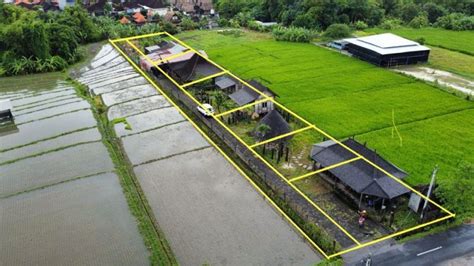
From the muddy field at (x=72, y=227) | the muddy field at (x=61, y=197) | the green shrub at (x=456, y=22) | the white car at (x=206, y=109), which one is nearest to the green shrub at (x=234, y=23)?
the green shrub at (x=456, y=22)

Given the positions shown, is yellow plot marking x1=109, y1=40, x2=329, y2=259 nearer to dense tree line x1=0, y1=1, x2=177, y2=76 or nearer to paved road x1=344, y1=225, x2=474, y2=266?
paved road x1=344, y1=225, x2=474, y2=266

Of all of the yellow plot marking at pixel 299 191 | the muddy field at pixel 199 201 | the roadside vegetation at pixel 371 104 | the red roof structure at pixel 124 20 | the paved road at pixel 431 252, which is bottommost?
the muddy field at pixel 199 201

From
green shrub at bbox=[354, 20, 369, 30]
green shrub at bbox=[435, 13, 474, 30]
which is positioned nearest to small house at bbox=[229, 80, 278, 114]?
green shrub at bbox=[354, 20, 369, 30]

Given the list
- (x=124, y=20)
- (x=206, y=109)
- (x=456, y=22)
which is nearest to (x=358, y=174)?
(x=206, y=109)

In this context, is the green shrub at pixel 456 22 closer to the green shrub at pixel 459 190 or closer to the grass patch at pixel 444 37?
the grass patch at pixel 444 37

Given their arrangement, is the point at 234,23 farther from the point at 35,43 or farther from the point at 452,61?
the point at 452,61

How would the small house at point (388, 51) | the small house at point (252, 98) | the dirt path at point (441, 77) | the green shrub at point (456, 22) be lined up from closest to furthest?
the small house at point (252, 98) → the dirt path at point (441, 77) → the small house at point (388, 51) → the green shrub at point (456, 22)
